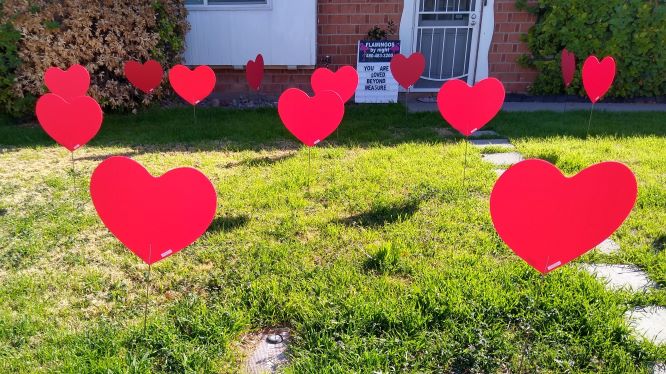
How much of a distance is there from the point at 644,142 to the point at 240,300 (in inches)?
188

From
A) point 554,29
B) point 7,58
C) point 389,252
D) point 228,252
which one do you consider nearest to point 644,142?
point 554,29

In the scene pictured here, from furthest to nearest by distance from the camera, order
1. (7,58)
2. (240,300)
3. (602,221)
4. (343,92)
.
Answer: (7,58), (343,92), (240,300), (602,221)

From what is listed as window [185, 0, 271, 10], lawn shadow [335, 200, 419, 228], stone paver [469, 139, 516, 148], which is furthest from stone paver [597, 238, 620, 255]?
window [185, 0, 271, 10]

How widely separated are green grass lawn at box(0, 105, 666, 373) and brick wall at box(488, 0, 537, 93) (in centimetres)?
349

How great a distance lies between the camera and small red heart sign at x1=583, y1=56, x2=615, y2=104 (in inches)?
178

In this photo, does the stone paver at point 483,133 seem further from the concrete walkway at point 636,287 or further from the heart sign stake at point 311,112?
the concrete walkway at point 636,287

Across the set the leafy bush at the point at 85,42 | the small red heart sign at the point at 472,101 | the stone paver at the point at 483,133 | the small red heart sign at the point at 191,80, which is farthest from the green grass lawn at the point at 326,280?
the leafy bush at the point at 85,42

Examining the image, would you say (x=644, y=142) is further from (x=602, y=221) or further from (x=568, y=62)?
(x=602, y=221)

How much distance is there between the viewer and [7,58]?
5746 millimetres

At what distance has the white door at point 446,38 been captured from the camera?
7426 mm

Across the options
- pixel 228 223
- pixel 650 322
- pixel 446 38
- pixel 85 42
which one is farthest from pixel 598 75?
pixel 85 42

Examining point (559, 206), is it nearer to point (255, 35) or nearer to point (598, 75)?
point (598, 75)

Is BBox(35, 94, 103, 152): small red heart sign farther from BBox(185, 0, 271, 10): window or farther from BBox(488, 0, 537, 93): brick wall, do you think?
BBox(488, 0, 537, 93): brick wall

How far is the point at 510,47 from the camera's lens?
24.9 feet
